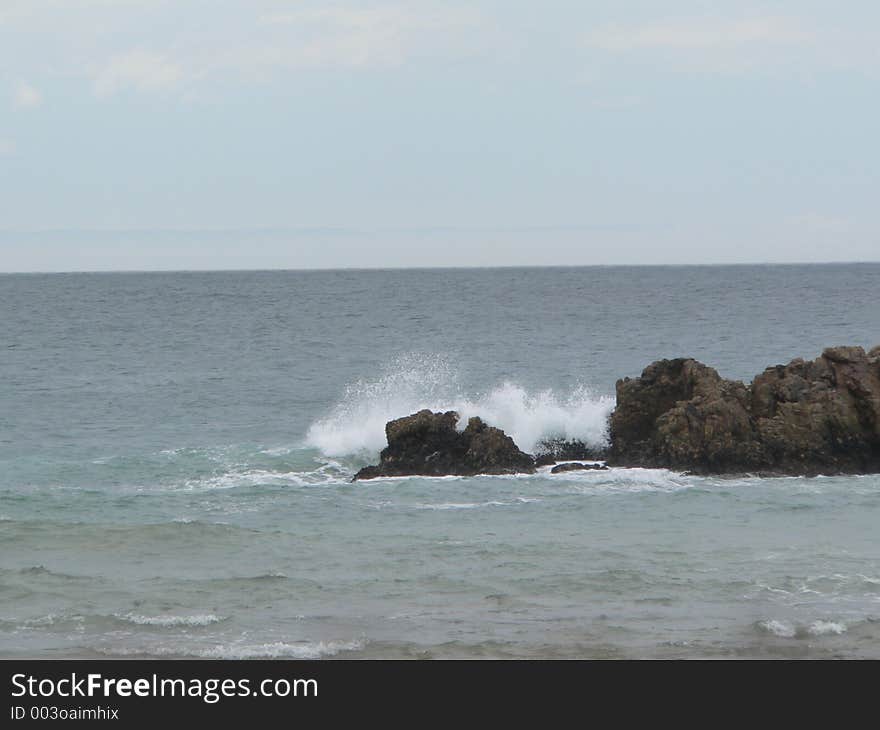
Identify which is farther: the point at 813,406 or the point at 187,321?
the point at 187,321

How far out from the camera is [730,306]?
83062mm

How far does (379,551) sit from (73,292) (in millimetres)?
106645

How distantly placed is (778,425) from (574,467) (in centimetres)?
376

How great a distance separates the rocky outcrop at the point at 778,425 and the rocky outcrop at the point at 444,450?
6.95ft

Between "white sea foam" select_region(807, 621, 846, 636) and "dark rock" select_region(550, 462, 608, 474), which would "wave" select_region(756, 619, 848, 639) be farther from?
"dark rock" select_region(550, 462, 608, 474)

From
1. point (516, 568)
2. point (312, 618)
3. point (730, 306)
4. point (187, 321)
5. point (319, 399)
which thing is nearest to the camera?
point (312, 618)

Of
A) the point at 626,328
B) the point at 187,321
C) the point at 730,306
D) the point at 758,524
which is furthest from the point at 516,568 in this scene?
the point at 730,306

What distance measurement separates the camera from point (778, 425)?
23.2m

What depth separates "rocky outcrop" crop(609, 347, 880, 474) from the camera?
22.9m

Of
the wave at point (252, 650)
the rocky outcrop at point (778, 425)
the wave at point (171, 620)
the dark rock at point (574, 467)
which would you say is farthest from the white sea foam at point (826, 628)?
the dark rock at point (574, 467)

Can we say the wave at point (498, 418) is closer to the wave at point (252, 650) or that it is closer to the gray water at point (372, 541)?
the gray water at point (372, 541)

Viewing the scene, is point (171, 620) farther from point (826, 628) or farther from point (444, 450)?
point (444, 450)

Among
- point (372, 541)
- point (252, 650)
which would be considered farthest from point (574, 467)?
point (252, 650)
